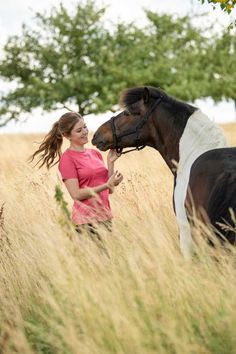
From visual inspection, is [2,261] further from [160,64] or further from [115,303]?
[160,64]

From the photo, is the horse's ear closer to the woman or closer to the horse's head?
the horse's head

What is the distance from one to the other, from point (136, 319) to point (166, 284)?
448 mm

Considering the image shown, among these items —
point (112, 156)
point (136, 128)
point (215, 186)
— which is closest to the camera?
point (215, 186)

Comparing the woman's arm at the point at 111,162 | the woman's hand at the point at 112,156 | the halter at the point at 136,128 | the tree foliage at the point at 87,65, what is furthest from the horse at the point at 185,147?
the tree foliage at the point at 87,65

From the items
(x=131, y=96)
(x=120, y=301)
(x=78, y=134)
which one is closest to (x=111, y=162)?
(x=78, y=134)

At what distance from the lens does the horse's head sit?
630 centimetres

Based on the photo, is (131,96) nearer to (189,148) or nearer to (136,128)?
(136,128)

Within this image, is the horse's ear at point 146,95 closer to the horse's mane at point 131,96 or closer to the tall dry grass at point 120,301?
the horse's mane at point 131,96

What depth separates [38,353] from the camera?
A: 454 cm

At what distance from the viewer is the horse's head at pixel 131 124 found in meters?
6.30

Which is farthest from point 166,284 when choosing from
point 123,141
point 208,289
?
point 123,141

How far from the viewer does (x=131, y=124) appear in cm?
643

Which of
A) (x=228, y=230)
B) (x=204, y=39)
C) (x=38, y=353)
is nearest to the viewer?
(x=38, y=353)

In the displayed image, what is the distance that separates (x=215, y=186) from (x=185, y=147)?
776 millimetres
